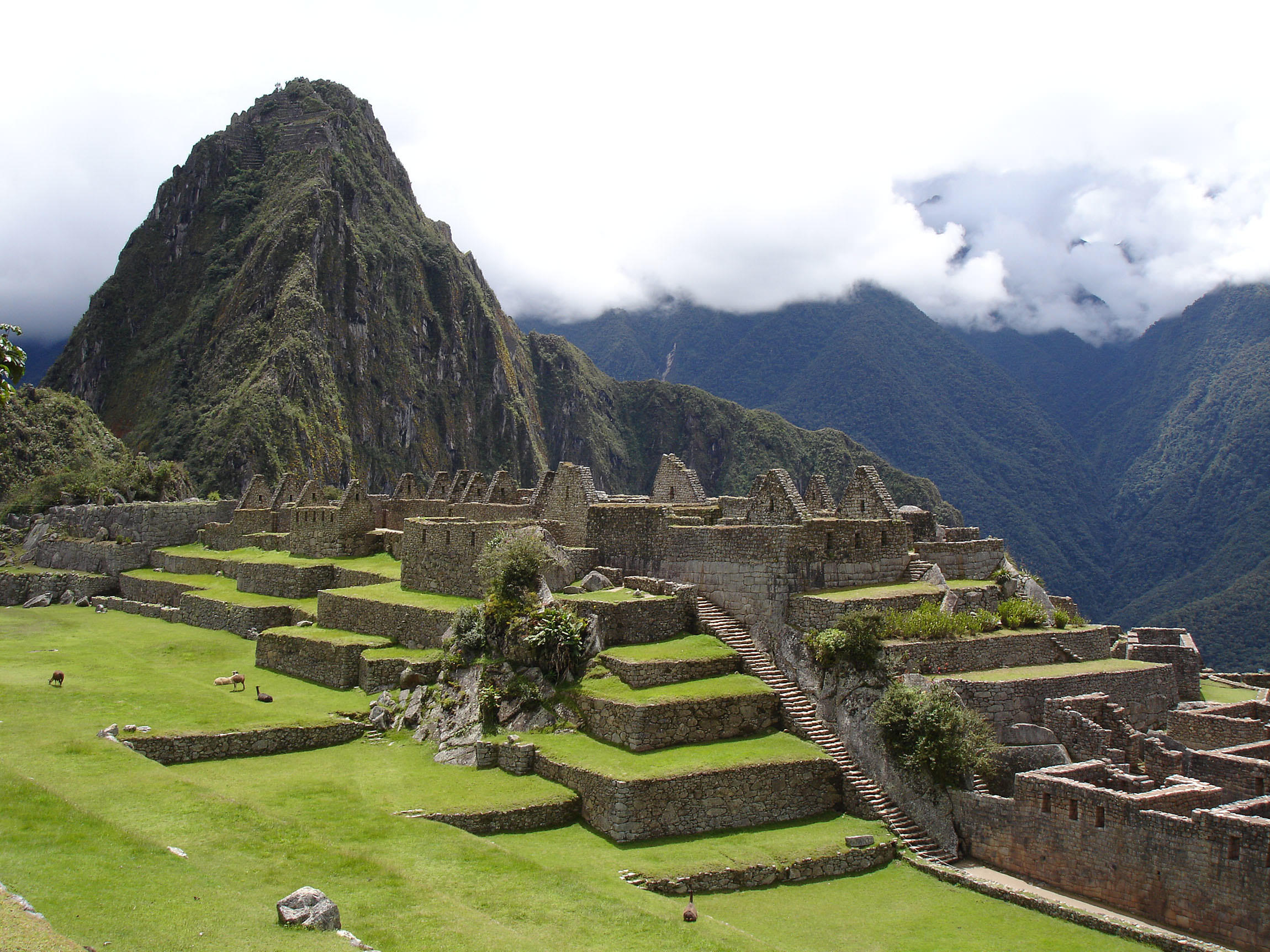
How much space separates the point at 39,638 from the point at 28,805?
63.2 feet

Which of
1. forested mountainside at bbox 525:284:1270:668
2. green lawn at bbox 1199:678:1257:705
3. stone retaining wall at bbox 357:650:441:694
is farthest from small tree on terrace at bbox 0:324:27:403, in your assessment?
forested mountainside at bbox 525:284:1270:668

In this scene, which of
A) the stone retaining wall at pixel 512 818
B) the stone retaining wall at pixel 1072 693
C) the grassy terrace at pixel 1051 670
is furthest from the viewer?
the grassy terrace at pixel 1051 670

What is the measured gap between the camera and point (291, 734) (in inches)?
719

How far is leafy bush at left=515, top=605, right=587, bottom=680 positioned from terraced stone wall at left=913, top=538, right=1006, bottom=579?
10.1 m

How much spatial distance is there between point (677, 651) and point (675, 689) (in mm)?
1559

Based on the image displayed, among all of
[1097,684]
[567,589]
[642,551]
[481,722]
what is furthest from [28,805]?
[1097,684]

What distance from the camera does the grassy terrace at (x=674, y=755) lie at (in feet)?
51.0

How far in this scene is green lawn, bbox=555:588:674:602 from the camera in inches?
796

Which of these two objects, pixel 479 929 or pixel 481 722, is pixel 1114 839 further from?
pixel 481 722

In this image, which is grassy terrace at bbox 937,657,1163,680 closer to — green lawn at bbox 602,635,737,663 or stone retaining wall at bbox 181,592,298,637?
green lawn at bbox 602,635,737,663

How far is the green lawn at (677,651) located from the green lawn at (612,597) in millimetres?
997

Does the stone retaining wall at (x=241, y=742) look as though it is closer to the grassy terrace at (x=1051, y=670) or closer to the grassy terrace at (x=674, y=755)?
the grassy terrace at (x=674, y=755)

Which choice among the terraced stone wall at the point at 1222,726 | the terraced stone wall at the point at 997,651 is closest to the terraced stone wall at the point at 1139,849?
the terraced stone wall at the point at 997,651

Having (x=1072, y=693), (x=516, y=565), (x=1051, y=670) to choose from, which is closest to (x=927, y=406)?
(x=1051, y=670)
